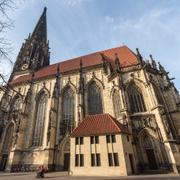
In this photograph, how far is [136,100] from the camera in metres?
16.8

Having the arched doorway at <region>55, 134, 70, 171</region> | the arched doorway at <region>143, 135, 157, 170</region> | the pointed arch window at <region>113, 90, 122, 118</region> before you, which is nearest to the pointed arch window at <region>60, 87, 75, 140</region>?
the arched doorway at <region>55, 134, 70, 171</region>

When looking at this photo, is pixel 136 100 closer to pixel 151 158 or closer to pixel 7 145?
pixel 151 158

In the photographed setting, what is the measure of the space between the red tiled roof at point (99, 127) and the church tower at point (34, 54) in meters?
19.2

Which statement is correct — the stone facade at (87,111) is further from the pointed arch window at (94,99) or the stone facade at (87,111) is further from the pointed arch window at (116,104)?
the pointed arch window at (94,99)

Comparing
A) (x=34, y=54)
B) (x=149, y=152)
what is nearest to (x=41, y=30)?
(x=34, y=54)

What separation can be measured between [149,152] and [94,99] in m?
8.73

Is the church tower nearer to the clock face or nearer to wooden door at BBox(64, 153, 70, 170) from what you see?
the clock face

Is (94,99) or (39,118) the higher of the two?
(94,99)

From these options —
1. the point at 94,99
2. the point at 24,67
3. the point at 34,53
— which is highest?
the point at 34,53

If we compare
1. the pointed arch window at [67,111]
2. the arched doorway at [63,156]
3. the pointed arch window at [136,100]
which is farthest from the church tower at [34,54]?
the pointed arch window at [136,100]

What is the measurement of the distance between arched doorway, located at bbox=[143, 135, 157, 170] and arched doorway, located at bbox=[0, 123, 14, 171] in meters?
17.1

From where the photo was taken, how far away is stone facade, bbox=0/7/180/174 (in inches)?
554

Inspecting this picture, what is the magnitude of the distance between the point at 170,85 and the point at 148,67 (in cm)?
317

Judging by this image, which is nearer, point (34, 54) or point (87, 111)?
point (87, 111)
